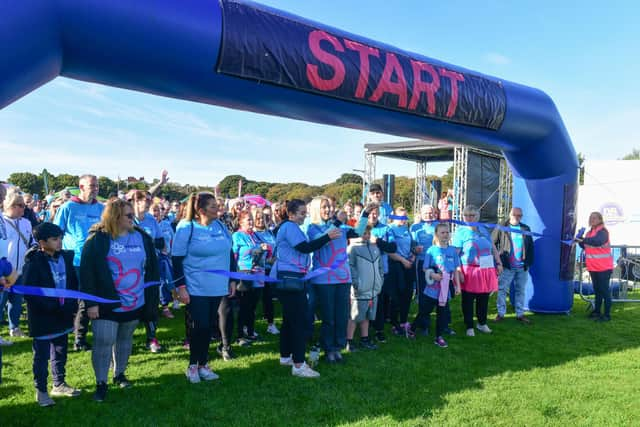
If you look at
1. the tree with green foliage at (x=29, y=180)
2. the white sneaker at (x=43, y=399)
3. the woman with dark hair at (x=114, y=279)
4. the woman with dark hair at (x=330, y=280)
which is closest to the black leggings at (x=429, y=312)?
the woman with dark hair at (x=330, y=280)

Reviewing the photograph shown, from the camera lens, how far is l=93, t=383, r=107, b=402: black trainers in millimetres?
4043

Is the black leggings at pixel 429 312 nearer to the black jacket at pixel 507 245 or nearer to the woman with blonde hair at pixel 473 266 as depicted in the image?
the woman with blonde hair at pixel 473 266

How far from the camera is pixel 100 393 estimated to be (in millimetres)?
4055

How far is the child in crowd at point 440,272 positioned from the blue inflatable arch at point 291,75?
1.57m

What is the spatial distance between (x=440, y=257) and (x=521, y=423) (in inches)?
102

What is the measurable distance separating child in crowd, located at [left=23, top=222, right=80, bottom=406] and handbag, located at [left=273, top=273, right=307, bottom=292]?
189cm

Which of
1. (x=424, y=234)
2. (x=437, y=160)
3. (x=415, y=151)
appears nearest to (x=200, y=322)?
(x=424, y=234)

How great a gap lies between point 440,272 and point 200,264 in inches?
129

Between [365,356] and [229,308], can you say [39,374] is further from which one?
[365,356]

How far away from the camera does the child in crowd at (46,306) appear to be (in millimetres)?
3809

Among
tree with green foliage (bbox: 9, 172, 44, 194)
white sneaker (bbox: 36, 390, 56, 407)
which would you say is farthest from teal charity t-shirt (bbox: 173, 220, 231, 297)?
tree with green foliage (bbox: 9, 172, 44, 194)

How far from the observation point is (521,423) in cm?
380

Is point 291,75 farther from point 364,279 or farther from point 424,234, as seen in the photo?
point 424,234

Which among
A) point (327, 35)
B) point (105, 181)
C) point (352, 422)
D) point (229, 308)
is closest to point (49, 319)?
point (229, 308)
